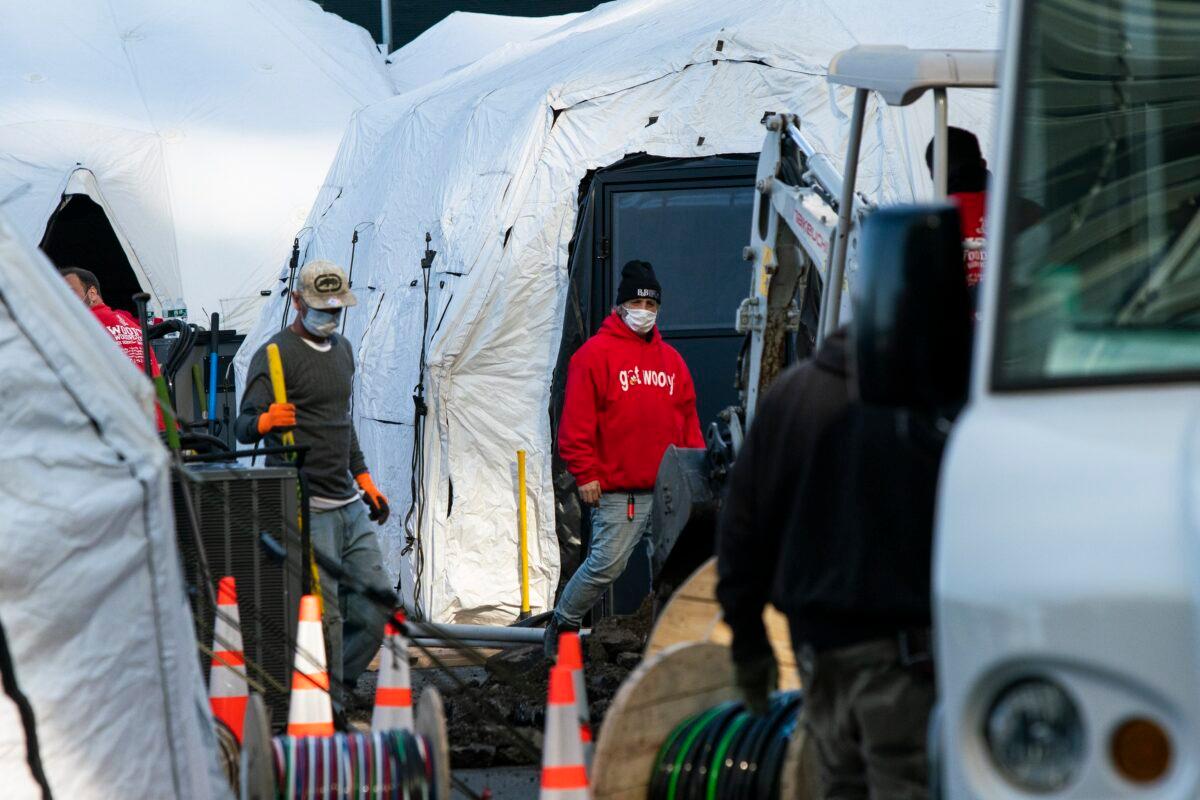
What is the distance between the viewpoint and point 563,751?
195 inches

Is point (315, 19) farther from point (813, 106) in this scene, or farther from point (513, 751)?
point (513, 751)

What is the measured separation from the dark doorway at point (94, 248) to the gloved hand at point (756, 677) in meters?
21.3

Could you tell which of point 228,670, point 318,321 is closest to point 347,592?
point 318,321

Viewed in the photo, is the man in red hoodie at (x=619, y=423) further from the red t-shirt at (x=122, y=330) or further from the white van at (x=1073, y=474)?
the white van at (x=1073, y=474)

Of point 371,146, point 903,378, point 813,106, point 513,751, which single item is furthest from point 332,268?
point 371,146

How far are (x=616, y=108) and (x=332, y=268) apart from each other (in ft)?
13.9

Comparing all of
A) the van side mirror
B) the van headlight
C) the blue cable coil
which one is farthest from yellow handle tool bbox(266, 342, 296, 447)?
the van headlight

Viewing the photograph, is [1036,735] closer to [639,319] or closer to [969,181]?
[969,181]

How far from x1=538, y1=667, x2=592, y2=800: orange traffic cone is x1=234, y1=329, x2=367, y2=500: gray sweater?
12.8 ft

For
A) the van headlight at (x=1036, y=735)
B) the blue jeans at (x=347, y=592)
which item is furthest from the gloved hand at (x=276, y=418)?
the van headlight at (x=1036, y=735)

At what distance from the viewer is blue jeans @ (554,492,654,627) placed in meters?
10.0

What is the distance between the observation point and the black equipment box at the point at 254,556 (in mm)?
7562

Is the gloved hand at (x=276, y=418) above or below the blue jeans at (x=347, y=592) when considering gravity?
above

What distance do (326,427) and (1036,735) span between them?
6542 mm
